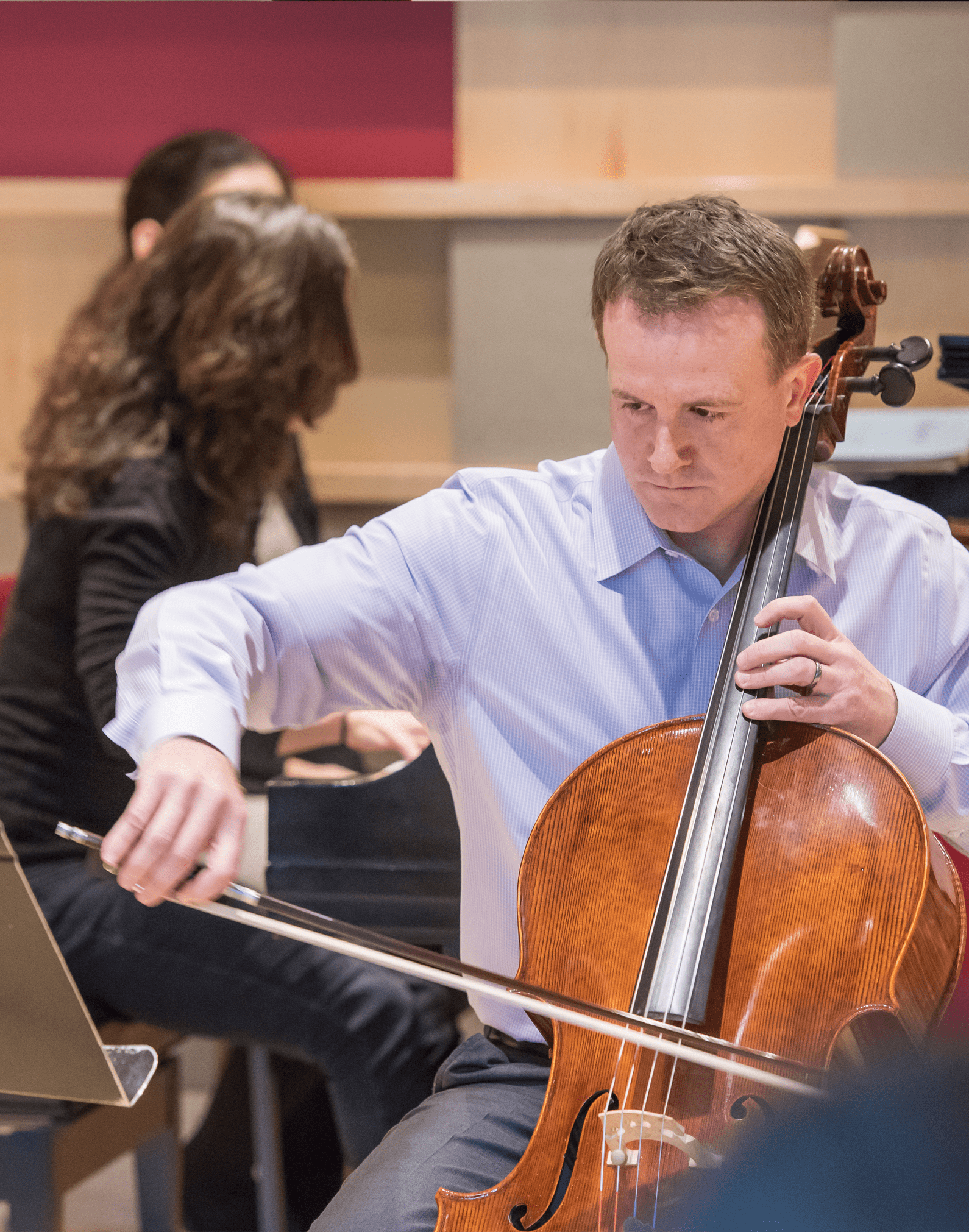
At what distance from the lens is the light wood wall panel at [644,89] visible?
6.02 feet

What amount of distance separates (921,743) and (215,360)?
3.53 feet


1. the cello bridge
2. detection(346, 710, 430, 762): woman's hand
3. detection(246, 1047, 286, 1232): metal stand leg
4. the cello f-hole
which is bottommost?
detection(246, 1047, 286, 1232): metal stand leg

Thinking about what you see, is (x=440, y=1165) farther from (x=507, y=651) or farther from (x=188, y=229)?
(x=188, y=229)

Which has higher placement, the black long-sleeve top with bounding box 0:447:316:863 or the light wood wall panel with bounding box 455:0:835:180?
the light wood wall panel with bounding box 455:0:835:180

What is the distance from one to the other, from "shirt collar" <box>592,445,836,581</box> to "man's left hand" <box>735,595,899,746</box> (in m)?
0.16

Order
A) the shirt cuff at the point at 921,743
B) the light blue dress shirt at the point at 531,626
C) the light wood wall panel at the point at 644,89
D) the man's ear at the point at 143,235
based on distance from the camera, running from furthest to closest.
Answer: the man's ear at the point at 143,235 < the light wood wall panel at the point at 644,89 < the light blue dress shirt at the point at 531,626 < the shirt cuff at the point at 921,743

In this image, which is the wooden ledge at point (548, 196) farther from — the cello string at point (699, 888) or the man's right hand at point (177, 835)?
the man's right hand at point (177, 835)

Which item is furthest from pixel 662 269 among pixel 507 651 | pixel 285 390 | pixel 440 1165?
pixel 285 390

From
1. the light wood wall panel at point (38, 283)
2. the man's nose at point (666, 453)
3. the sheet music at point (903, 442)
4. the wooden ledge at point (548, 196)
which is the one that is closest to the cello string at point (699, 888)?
the man's nose at point (666, 453)

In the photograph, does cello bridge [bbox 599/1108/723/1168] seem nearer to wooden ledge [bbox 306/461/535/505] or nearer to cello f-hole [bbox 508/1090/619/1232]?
cello f-hole [bbox 508/1090/619/1232]

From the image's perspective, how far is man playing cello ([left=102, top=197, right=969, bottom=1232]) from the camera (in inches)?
35.5

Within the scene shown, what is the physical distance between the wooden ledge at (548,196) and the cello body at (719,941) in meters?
0.88

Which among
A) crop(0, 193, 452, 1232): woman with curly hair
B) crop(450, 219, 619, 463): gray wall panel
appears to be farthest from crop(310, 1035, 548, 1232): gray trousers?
crop(450, 219, 619, 463): gray wall panel

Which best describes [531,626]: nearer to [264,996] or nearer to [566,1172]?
[566,1172]
